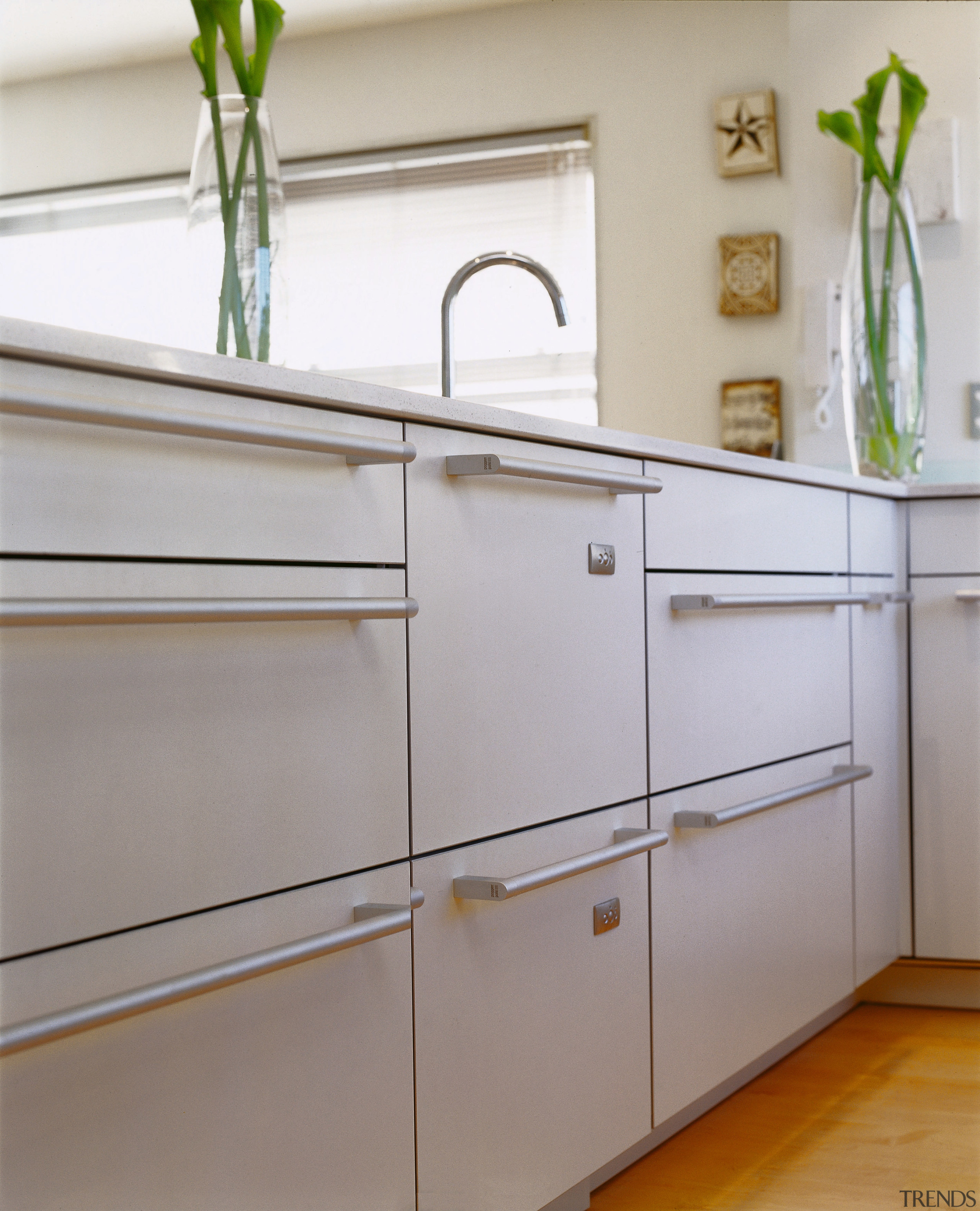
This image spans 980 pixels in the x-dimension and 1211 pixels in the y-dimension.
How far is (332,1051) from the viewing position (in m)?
1.01

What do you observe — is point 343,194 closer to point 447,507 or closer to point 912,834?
point 912,834

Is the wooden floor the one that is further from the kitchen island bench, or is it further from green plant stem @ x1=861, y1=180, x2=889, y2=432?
green plant stem @ x1=861, y1=180, x2=889, y2=432

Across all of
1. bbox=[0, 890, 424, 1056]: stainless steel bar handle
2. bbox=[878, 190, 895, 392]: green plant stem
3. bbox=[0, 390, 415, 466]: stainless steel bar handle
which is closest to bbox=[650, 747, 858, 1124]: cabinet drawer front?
bbox=[0, 890, 424, 1056]: stainless steel bar handle

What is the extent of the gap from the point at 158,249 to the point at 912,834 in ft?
8.25

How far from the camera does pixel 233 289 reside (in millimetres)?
1549

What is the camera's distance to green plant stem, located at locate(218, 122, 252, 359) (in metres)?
1.54

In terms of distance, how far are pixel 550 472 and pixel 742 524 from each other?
0.54 m

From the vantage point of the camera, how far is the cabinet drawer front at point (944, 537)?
2219 millimetres

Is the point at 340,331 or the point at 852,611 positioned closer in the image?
the point at 852,611

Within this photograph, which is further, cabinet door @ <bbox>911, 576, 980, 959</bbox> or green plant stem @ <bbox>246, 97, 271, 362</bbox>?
cabinet door @ <bbox>911, 576, 980, 959</bbox>

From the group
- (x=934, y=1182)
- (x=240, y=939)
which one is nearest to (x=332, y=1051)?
(x=240, y=939)

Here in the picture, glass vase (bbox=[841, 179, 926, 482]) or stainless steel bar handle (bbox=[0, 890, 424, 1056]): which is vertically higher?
glass vase (bbox=[841, 179, 926, 482])

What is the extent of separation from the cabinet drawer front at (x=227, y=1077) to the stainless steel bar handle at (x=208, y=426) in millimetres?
327

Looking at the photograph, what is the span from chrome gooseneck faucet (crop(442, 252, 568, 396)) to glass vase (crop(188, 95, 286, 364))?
→ 21 cm
